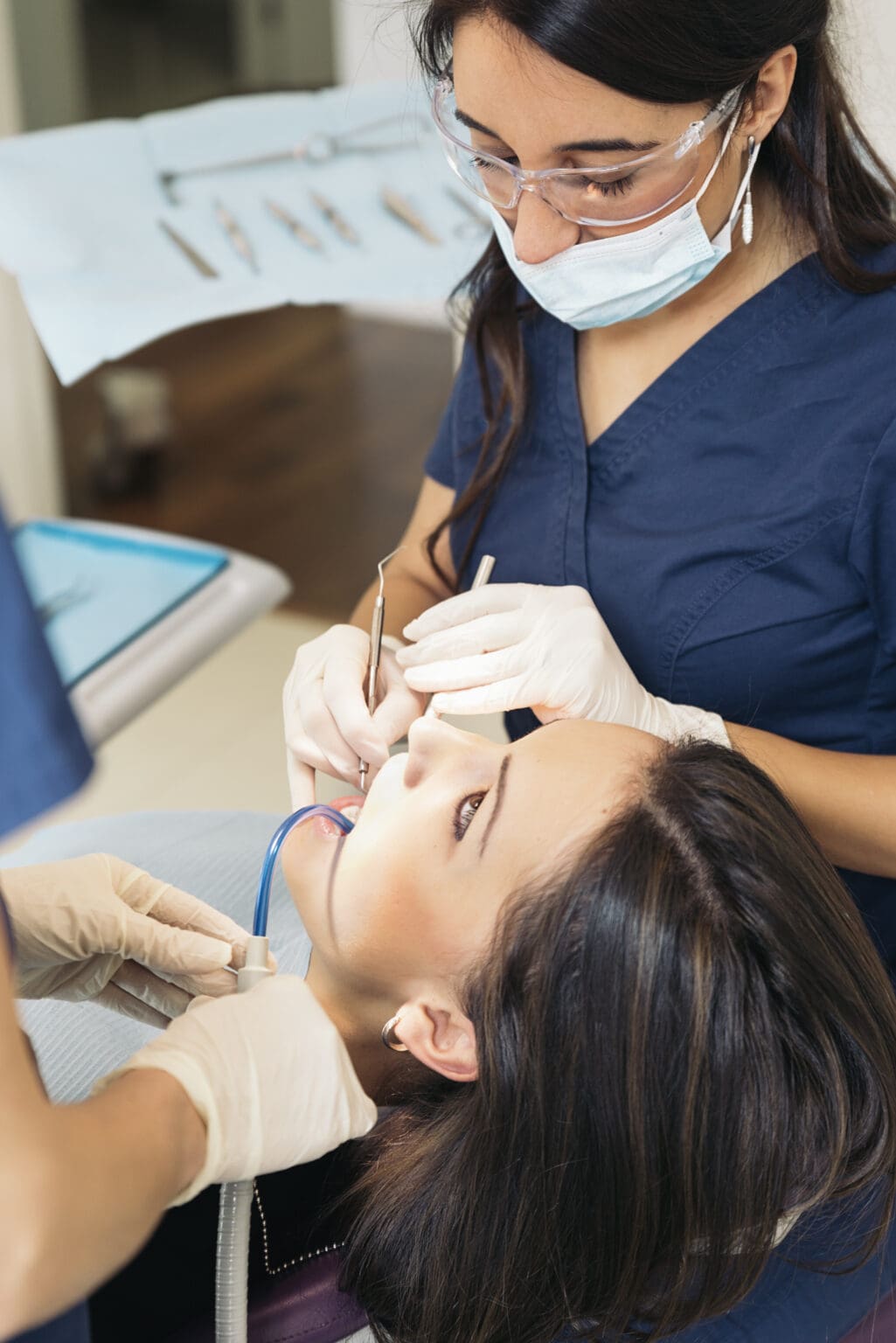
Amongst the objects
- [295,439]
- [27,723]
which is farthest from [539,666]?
[295,439]

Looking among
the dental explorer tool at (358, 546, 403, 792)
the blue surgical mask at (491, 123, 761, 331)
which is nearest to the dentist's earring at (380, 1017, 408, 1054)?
the dental explorer tool at (358, 546, 403, 792)

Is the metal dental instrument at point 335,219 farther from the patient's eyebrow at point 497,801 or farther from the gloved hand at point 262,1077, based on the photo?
the gloved hand at point 262,1077

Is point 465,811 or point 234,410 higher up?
point 465,811

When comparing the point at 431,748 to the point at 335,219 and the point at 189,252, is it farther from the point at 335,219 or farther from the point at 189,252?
the point at 335,219

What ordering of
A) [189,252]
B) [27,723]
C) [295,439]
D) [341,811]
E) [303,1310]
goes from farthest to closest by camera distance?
[295,439] → [189,252] → [341,811] → [303,1310] → [27,723]

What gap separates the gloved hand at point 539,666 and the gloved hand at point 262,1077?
37 cm

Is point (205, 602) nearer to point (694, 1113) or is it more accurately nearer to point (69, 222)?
point (69, 222)

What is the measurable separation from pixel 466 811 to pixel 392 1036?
20 centimetres

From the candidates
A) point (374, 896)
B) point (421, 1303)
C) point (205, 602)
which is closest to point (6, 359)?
point (205, 602)

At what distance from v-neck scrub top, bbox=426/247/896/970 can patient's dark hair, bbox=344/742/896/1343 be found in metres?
0.26

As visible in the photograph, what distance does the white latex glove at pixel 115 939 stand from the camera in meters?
1.09

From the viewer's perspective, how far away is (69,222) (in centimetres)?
156

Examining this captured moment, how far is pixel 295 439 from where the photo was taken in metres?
3.86

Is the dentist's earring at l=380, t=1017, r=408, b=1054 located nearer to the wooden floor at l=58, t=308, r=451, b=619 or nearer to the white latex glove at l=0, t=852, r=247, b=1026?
the white latex glove at l=0, t=852, r=247, b=1026
